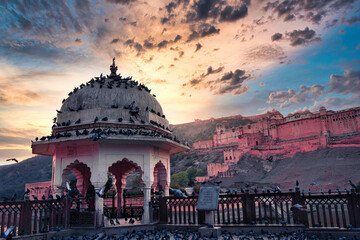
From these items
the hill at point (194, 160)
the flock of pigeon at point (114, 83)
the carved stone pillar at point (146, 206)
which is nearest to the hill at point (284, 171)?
the hill at point (194, 160)

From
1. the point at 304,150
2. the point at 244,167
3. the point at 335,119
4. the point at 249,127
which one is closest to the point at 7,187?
the point at 244,167

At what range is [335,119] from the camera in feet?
241

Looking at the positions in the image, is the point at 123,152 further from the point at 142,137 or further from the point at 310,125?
the point at 310,125

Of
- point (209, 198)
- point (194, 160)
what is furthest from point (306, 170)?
point (209, 198)

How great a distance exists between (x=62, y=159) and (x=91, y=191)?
2.14m

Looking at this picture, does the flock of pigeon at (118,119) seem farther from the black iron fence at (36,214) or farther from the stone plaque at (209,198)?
the stone plaque at (209,198)

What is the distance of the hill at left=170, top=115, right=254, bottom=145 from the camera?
14238cm

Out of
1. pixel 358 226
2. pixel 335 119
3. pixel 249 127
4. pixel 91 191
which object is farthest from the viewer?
pixel 249 127

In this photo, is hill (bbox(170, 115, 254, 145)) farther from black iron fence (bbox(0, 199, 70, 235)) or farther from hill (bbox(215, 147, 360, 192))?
black iron fence (bbox(0, 199, 70, 235))

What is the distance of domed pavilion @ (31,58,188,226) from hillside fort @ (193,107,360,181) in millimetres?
59163

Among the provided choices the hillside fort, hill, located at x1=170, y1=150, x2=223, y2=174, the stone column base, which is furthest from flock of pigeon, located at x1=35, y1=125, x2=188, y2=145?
hill, located at x1=170, y1=150, x2=223, y2=174

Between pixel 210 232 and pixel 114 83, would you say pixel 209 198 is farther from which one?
pixel 114 83

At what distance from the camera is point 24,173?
86812 millimetres

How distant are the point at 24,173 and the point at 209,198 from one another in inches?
3561
